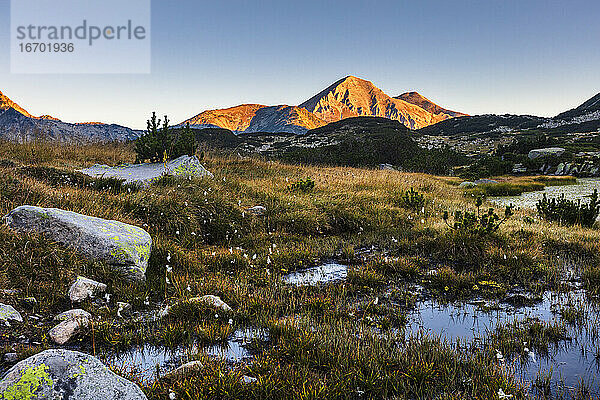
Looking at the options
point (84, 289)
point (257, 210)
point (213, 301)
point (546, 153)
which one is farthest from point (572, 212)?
point (546, 153)

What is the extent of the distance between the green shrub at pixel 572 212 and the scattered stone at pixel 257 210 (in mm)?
8532

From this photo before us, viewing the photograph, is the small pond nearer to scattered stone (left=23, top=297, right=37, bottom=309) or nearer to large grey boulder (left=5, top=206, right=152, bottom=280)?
→ large grey boulder (left=5, top=206, right=152, bottom=280)

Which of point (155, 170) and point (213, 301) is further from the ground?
point (155, 170)

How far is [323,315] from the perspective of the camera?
4.71 meters

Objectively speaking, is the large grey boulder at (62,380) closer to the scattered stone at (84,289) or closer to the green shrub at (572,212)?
the scattered stone at (84,289)

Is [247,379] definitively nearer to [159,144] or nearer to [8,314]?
[8,314]

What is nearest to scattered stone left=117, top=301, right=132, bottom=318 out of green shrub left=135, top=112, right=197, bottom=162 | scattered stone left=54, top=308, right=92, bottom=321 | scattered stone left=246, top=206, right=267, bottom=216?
scattered stone left=54, top=308, right=92, bottom=321

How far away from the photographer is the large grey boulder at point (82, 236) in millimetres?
5277

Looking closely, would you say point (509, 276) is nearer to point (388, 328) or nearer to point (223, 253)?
point (388, 328)

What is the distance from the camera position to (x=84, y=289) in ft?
14.9

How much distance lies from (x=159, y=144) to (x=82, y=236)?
382 inches

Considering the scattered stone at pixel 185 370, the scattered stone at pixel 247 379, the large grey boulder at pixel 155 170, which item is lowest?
the scattered stone at pixel 247 379

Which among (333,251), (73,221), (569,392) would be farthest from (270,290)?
(569,392)

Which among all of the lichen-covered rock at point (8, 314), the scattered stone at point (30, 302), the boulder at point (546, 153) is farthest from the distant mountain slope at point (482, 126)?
the lichen-covered rock at point (8, 314)
